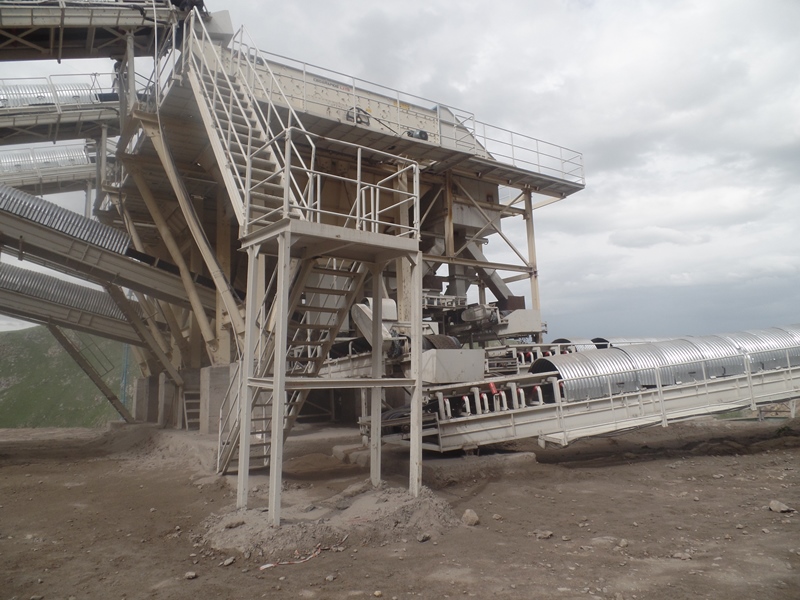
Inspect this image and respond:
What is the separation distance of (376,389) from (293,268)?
243 centimetres

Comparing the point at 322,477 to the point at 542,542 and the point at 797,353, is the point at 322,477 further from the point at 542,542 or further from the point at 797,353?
the point at 797,353

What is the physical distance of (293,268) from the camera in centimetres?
905

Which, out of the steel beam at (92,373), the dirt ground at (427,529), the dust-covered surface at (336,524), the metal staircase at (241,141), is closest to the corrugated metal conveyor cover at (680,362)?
the dirt ground at (427,529)

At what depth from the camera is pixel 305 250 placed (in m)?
7.83

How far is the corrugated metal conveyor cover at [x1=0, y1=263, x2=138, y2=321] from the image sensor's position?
1611 centimetres

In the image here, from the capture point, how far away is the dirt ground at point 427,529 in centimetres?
509

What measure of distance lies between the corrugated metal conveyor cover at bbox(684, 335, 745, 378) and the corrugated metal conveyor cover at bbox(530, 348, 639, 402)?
1.82m

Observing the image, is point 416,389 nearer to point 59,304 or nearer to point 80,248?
point 80,248

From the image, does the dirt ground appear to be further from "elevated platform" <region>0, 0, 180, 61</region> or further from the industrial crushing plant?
"elevated platform" <region>0, 0, 180, 61</region>

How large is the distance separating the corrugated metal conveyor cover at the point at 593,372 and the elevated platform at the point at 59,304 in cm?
1268

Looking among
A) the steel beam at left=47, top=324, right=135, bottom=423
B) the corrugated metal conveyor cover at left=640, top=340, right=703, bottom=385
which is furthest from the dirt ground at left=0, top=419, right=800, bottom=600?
the steel beam at left=47, top=324, right=135, bottom=423

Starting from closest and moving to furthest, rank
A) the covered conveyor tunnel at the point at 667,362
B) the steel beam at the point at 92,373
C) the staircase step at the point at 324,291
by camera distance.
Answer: the staircase step at the point at 324,291 → the covered conveyor tunnel at the point at 667,362 → the steel beam at the point at 92,373

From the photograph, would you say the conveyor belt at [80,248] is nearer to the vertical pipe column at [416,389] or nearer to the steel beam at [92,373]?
the steel beam at [92,373]

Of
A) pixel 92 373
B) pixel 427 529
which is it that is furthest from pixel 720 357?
pixel 92 373
